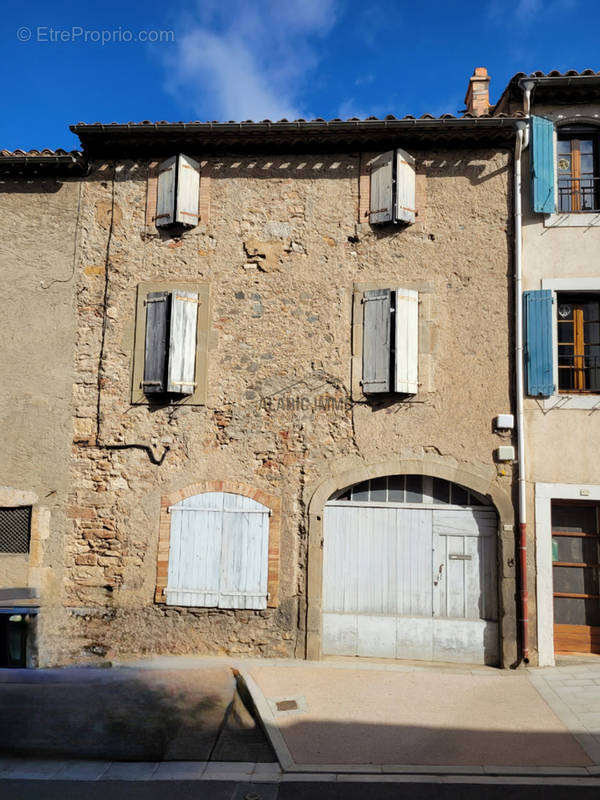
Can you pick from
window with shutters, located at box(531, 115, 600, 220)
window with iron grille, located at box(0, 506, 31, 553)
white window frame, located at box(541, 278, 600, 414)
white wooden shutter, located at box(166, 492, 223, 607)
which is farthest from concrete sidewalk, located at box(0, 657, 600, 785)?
window with shutters, located at box(531, 115, 600, 220)

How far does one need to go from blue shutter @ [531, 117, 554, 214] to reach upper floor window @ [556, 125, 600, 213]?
29 cm

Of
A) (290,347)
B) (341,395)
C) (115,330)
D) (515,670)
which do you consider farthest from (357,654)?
(115,330)

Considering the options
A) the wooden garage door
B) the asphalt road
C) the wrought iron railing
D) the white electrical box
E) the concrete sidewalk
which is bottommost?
the asphalt road

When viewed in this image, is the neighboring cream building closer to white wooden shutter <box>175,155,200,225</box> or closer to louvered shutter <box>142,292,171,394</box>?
white wooden shutter <box>175,155,200,225</box>

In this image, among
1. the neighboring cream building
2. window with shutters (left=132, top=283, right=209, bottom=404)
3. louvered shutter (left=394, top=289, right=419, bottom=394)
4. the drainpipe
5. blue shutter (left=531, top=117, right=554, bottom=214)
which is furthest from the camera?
window with shutters (left=132, top=283, right=209, bottom=404)

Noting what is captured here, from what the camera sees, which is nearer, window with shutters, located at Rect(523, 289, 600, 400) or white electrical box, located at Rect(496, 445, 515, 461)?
white electrical box, located at Rect(496, 445, 515, 461)

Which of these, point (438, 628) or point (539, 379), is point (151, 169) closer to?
point (539, 379)

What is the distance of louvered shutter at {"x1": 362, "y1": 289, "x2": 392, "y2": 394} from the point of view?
7.82m

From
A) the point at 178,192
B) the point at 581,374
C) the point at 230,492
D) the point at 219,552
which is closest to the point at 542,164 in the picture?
the point at 581,374

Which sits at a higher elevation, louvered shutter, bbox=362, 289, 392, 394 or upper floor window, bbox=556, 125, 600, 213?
upper floor window, bbox=556, 125, 600, 213

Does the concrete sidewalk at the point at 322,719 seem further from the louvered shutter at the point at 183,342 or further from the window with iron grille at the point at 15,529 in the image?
the louvered shutter at the point at 183,342

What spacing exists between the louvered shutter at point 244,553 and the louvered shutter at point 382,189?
4.36m

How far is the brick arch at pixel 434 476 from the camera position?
24.1 ft

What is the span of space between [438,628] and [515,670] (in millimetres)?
1015
